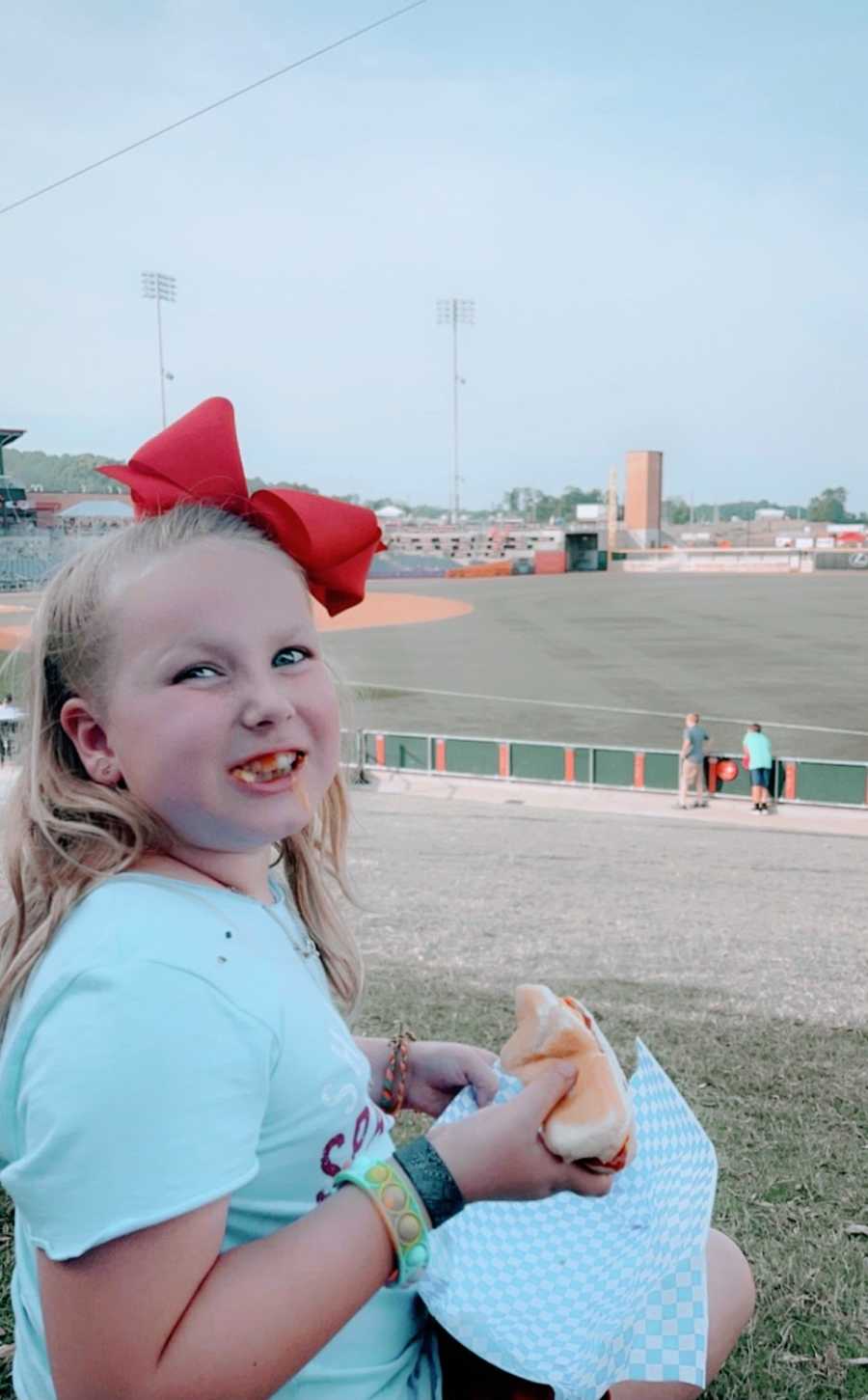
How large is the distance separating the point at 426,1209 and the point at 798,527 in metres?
161

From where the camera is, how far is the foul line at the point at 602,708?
23656mm

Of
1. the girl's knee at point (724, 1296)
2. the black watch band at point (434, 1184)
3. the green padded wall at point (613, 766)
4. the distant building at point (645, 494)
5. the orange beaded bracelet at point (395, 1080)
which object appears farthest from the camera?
the distant building at point (645, 494)

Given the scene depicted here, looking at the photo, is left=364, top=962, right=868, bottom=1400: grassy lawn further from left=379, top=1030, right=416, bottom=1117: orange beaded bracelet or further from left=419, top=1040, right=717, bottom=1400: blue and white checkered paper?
left=379, top=1030, right=416, bottom=1117: orange beaded bracelet

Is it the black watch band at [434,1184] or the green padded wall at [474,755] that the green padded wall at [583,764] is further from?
the black watch band at [434,1184]

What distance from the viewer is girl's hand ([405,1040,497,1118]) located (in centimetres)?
180

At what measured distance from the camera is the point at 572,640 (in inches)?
1575

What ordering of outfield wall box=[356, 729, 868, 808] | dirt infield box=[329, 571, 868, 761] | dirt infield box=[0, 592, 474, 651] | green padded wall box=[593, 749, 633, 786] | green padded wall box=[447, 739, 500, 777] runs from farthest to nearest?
dirt infield box=[0, 592, 474, 651] < dirt infield box=[329, 571, 868, 761] < green padded wall box=[447, 739, 500, 777] < green padded wall box=[593, 749, 633, 786] < outfield wall box=[356, 729, 868, 808]

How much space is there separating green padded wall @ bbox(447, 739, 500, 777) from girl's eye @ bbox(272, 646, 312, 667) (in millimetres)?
17797

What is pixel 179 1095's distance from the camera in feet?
3.59

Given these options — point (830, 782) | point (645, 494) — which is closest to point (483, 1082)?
point (830, 782)

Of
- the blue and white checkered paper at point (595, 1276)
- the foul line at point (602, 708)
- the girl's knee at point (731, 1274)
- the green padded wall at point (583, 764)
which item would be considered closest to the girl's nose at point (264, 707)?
the blue and white checkered paper at point (595, 1276)

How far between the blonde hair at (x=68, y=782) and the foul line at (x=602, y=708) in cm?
2016

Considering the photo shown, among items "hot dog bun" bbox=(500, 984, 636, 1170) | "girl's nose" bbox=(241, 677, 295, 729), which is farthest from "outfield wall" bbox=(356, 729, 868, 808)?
"girl's nose" bbox=(241, 677, 295, 729)

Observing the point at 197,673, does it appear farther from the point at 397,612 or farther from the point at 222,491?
the point at 397,612
